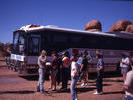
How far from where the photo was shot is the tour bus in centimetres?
1352

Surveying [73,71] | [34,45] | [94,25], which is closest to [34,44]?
[34,45]

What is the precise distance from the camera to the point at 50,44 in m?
14.2

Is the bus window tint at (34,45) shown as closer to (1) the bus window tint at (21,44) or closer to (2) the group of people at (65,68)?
(1) the bus window tint at (21,44)

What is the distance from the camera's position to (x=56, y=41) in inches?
572

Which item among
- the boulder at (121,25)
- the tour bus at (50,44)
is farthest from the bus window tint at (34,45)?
the boulder at (121,25)

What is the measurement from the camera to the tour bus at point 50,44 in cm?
1352

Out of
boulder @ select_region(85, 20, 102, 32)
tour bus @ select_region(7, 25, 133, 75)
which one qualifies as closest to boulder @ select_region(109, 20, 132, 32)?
boulder @ select_region(85, 20, 102, 32)

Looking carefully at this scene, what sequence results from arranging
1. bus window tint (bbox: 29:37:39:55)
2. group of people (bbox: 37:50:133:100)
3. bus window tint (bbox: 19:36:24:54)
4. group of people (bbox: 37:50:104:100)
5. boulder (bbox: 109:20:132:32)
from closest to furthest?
group of people (bbox: 37:50:133:100), group of people (bbox: 37:50:104:100), bus window tint (bbox: 29:37:39:55), bus window tint (bbox: 19:36:24:54), boulder (bbox: 109:20:132:32)

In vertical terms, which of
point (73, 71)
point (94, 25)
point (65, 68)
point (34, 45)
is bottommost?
point (65, 68)

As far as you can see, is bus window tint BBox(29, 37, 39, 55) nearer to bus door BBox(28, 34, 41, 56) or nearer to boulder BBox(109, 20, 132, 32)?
bus door BBox(28, 34, 41, 56)

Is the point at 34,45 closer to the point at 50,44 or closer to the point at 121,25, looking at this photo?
the point at 50,44

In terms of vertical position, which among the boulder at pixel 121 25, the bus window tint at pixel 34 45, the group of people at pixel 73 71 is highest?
the boulder at pixel 121 25

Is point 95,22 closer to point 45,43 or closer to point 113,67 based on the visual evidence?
point 113,67

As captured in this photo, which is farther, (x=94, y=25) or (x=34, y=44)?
(x=94, y=25)
